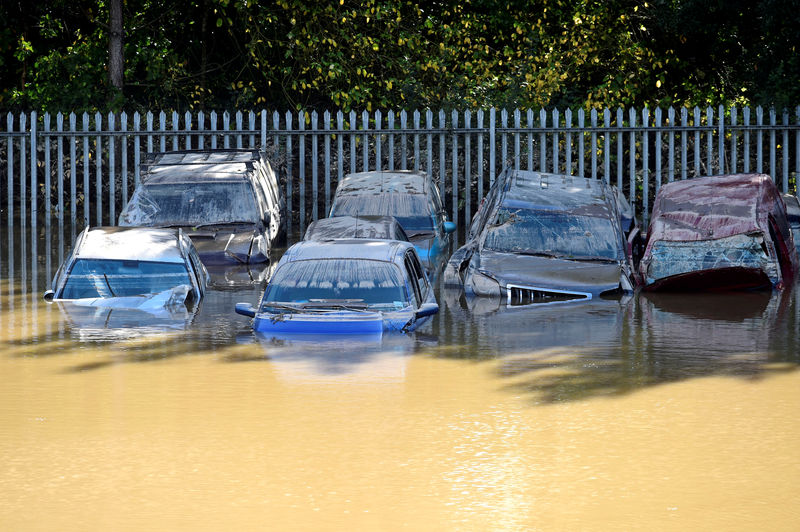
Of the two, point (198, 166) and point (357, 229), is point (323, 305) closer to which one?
point (357, 229)

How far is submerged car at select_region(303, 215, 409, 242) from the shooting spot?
15.7 meters

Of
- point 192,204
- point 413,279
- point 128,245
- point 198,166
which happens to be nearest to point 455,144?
point 198,166

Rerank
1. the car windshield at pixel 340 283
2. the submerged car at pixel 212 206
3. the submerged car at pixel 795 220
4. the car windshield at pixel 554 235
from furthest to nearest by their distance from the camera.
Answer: the submerged car at pixel 795 220
the submerged car at pixel 212 206
the car windshield at pixel 554 235
the car windshield at pixel 340 283

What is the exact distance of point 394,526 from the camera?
237 inches

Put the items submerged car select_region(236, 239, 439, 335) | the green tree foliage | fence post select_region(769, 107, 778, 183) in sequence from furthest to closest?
the green tree foliage → fence post select_region(769, 107, 778, 183) → submerged car select_region(236, 239, 439, 335)

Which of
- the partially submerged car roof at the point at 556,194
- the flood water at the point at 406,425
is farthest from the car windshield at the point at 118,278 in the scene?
the partially submerged car roof at the point at 556,194

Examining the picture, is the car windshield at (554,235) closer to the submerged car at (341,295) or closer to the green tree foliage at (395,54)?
the submerged car at (341,295)

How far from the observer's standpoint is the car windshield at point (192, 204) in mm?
17266

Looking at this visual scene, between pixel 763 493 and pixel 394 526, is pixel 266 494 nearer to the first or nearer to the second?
pixel 394 526

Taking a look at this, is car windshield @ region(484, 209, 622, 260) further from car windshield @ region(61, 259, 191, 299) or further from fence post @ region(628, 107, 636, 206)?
fence post @ region(628, 107, 636, 206)

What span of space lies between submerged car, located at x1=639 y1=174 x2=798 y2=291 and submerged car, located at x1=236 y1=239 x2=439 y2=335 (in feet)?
13.8

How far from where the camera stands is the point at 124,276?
13.5m

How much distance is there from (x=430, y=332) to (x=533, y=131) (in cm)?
1027

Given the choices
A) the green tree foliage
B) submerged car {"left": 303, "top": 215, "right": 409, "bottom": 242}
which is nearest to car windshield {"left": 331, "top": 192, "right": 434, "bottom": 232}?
submerged car {"left": 303, "top": 215, "right": 409, "bottom": 242}
